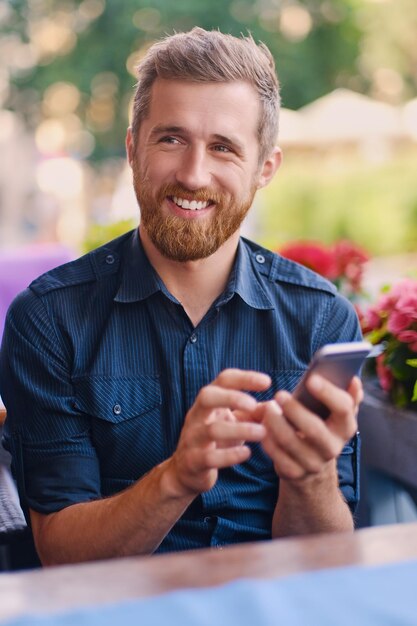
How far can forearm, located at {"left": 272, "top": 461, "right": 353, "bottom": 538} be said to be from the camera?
155 cm

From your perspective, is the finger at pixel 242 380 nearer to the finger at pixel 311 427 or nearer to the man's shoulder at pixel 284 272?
the finger at pixel 311 427

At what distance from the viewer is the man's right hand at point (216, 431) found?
1292 millimetres

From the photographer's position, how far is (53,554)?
1.65m

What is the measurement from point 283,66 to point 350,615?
14.5 meters

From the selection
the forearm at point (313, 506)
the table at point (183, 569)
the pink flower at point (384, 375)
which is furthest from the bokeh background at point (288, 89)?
the table at point (183, 569)

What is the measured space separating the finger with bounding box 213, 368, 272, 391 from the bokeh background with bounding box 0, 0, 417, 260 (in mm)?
11411

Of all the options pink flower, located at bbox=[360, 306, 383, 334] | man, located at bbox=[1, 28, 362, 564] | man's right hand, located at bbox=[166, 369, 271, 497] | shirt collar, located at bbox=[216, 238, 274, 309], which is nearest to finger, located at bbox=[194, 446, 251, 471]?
man's right hand, located at bbox=[166, 369, 271, 497]

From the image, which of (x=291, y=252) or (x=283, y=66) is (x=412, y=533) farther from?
(x=283, y=66)

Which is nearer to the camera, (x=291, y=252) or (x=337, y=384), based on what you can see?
(x=337, y=384)

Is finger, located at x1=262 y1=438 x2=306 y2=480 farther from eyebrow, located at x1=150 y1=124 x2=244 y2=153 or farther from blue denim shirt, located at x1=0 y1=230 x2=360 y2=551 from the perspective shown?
eyebrow, located at x1=150 y1=124 x2=244 y2=153

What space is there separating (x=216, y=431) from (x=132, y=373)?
0.50 metres

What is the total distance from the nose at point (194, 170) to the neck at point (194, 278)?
0.52 feet

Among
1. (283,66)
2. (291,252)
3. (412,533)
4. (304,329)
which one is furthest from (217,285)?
(283,66)

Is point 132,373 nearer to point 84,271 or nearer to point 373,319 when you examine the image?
point 84,271
